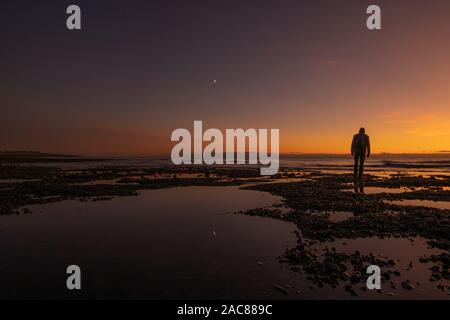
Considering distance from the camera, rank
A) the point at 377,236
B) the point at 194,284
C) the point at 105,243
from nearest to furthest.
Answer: the point at 194,284 < the point at 105,243 < the point at 377,236

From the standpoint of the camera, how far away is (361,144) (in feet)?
93.6

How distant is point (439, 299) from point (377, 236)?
5109mm

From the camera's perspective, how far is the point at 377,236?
1176 centimetres

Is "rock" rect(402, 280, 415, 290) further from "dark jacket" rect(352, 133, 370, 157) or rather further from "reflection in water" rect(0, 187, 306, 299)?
"dark jacket" rect(352, 133, 370, 157)

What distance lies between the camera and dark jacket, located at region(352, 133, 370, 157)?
28422mm

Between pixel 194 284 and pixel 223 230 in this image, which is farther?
pixel 223 230

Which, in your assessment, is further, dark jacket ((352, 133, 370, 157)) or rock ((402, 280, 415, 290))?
dark jacket ((352, 133, 370, 157))

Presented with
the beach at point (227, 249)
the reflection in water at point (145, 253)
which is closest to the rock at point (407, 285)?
the beach at point (227, 249)

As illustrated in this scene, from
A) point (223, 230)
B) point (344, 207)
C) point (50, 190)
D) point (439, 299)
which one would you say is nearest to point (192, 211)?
point (223, 230)

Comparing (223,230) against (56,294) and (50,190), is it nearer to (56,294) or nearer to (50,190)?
(56,294)

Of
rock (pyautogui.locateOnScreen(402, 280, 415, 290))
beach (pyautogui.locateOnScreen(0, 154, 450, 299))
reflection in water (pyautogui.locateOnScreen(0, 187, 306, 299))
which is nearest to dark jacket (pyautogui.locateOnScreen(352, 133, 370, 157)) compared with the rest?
beach (pyautogui.locateOnScreen(0, 154, 450, 299))

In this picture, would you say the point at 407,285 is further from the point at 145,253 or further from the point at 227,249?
the point at 145,253

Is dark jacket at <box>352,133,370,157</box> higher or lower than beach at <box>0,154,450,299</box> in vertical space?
higher
